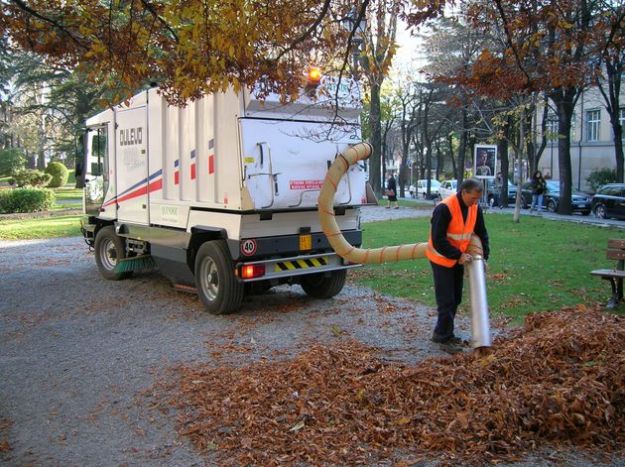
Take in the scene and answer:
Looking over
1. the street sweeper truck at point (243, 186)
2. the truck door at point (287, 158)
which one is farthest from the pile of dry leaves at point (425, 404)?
the truck door at point (287, 158)

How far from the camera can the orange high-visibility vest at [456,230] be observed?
6352 millimetres

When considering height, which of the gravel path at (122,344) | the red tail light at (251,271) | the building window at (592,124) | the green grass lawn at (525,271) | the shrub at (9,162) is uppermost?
the building window at (592,124)

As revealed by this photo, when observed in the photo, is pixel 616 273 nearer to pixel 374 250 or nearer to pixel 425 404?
pixel 374 250

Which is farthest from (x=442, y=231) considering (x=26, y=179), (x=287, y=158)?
(x=26, y=179)

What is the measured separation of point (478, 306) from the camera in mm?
5773

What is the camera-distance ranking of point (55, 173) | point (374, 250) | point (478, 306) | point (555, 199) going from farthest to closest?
point (55, 173) → point (555, 199) → point (374, 250) → point (478, 306)

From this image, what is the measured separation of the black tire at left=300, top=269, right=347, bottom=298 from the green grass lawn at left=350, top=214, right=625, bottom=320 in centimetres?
89

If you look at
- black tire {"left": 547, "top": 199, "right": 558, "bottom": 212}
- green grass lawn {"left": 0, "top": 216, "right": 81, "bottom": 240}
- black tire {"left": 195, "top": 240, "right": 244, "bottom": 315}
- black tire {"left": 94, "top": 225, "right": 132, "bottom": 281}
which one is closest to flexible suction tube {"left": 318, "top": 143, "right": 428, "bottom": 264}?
black tire {"left": 195, "top": 240, "right": 244, "bottom": 315}

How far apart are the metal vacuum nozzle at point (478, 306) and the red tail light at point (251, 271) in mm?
2977

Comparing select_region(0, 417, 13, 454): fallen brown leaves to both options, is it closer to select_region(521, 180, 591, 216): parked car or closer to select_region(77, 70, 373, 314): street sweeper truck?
select_region(77, 70, 373, 314): street sweeper truck

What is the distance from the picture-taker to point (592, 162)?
4475 centimetres

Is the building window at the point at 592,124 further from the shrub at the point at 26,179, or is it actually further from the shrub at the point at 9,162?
the shrub at the point at 9,162

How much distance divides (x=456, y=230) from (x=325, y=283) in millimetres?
3361

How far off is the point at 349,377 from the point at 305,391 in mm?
447
